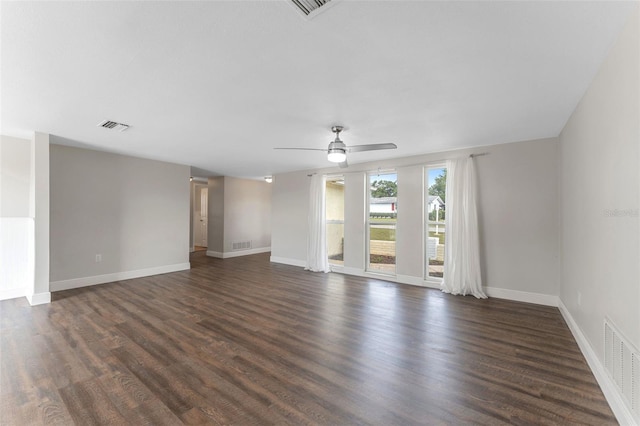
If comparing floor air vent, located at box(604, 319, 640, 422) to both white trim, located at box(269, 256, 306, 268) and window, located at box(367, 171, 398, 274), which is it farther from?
white trim, located at box(269, 256, 306, 268)

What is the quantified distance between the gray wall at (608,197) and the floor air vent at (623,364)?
0.25ft

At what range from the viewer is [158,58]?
1.96 m

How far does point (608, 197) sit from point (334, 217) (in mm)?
4986

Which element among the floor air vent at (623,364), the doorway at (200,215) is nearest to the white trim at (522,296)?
the floor air vent at (623,364)

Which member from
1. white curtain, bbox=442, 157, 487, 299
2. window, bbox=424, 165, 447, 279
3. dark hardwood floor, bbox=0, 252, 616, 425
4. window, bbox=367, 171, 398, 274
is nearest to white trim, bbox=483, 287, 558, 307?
white curtain, bbox=442, 157, 487, 299

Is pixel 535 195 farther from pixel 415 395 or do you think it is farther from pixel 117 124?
pixel 117 124

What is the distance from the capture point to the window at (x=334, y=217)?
6504 mm

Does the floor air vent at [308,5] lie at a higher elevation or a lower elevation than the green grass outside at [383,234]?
higher

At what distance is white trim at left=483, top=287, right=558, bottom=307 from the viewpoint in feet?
12.9

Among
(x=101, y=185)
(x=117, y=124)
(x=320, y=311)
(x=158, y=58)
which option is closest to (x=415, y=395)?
(x=320, y=311)

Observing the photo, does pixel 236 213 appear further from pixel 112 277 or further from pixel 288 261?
pixel 112 277

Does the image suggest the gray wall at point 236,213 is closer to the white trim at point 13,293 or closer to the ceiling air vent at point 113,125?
the white trim at point 13,293

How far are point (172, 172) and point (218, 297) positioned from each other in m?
3.39

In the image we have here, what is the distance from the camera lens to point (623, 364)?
1708 mm
